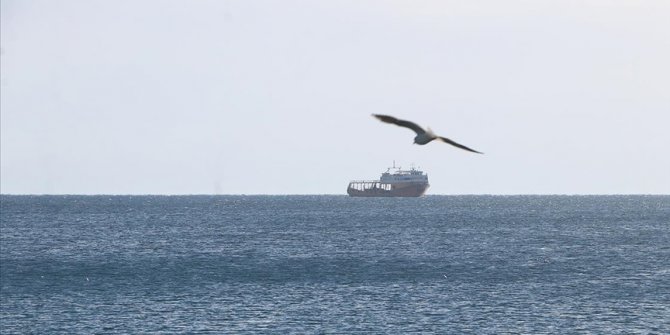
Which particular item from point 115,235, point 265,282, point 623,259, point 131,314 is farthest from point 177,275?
point 115,235

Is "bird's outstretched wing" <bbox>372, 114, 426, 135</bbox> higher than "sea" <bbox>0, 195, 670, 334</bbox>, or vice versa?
"bird's outstretched wing" <bbox>372, 114, 426, 135</bbox>

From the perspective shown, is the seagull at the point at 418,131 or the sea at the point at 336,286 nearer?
the seagull at the point at 418,131

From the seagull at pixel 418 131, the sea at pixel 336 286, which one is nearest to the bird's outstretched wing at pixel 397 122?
the seagull at pixel 418 131

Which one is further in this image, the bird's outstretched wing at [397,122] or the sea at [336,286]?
the sea at [336,286]

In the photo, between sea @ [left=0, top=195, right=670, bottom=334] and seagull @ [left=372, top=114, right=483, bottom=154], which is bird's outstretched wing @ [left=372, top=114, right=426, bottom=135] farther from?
sea @ [left=0, top=195, right=670, bottom=334]

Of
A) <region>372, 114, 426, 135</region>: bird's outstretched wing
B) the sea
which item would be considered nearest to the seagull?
<region>372, 114, 426, 135</region>: bird's outstretched wing

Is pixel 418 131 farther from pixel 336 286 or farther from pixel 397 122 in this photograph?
pixel 336 286

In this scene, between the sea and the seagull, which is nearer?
the seagull

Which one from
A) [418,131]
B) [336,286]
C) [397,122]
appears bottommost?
[336,286]

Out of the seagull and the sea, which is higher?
the seagull

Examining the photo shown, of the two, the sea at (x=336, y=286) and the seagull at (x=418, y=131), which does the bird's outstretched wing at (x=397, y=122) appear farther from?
the sea at (x=336, y=286)

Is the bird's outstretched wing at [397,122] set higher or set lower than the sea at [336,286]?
higher

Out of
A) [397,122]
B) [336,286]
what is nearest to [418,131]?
[397,122]

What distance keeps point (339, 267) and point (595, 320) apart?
45.1 m
